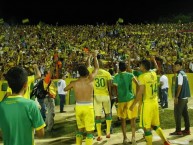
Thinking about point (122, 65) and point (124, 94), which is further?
point (124, 94)

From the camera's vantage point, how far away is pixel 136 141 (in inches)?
411

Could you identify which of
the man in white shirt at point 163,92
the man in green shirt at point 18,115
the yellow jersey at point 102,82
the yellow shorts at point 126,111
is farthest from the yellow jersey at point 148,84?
the man in white shirt at point 163,92

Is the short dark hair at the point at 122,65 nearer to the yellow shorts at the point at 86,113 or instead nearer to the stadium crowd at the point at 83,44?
the yellow shorts at the point at 86,113

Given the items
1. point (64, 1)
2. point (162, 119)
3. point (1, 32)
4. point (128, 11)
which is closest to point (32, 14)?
point (64, 1)

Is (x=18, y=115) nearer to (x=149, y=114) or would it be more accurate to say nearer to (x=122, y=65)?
(x=149, y=114)

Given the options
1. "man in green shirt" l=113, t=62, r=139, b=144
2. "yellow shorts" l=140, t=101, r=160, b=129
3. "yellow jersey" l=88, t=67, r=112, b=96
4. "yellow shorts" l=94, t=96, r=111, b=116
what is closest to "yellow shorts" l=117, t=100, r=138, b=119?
"man in green shirt" l=113, t=62, r=139, b=144

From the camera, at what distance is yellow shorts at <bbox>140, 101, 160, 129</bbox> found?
8.86 metres

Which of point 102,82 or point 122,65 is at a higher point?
point 122,65

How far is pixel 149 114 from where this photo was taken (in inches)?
348

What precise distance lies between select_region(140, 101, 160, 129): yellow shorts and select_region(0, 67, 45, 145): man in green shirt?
4.60 m

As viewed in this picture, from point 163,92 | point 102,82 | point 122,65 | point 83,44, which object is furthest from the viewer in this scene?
point 83,44

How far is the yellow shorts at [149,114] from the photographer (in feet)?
29.1

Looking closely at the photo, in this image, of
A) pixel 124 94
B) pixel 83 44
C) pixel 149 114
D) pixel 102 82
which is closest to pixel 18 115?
pixel 149 114

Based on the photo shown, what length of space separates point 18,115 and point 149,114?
4.82 meters
